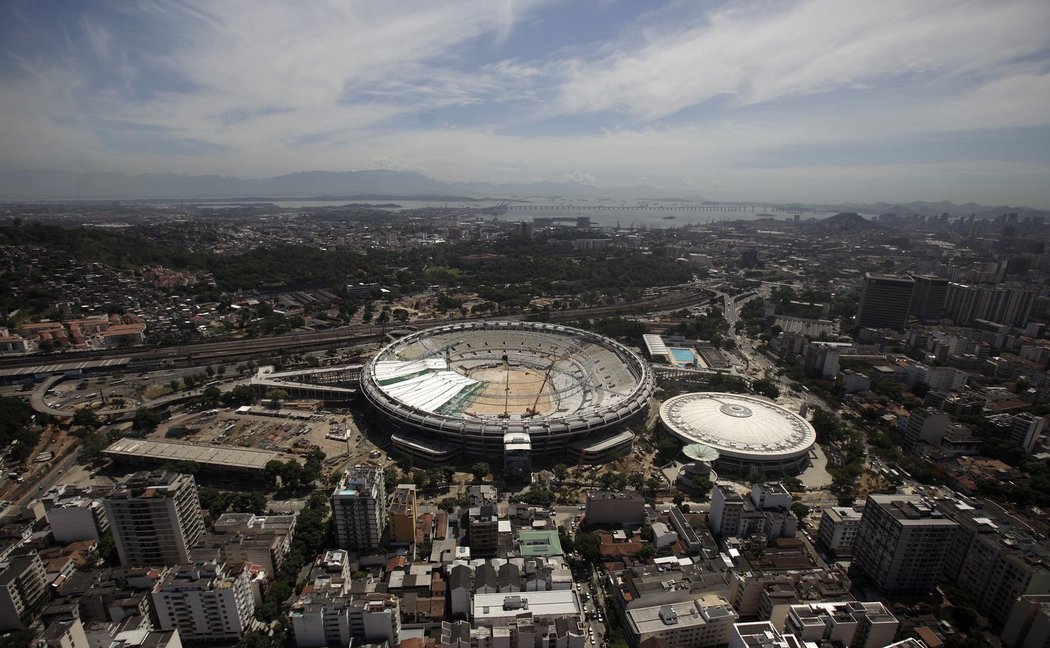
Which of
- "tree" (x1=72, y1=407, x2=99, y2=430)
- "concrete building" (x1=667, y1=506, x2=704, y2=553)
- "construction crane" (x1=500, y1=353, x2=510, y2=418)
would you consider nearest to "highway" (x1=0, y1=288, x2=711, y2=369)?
"tree" (x1=72, y1=407, x2=99, y2=430)

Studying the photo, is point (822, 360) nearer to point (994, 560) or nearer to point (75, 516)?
point (994, 560)

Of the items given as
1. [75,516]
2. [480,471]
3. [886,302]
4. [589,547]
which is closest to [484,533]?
[589,547]

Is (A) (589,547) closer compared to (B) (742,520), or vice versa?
(A) (589,547)

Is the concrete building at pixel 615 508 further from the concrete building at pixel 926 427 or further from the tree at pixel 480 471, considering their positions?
the concrete building at pixel 926 427

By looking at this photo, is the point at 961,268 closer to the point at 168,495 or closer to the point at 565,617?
the point at 565,617

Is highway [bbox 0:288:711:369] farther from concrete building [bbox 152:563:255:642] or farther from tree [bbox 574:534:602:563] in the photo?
tree [bbox 574:534:602:563]

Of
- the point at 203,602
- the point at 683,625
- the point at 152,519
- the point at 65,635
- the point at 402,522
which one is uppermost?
the point at 152,519

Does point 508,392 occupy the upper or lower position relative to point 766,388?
upper

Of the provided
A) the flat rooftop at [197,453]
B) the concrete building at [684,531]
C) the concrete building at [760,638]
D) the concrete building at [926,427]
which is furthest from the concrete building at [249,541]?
the concrete building at [926,427]
